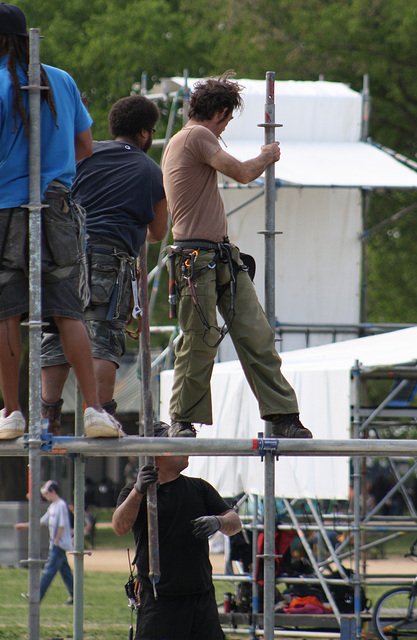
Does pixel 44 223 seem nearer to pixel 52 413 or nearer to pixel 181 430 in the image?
pixel 52 413

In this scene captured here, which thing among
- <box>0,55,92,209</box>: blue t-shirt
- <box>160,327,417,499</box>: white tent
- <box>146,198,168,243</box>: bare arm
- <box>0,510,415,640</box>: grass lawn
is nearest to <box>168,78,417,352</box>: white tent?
<box>160,327,417,499</box>: white tent

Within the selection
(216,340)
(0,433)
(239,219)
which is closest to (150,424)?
(216,340)

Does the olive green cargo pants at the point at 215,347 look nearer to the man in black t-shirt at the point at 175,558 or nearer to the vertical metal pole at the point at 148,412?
the vertical metal pole at the point at 148,412

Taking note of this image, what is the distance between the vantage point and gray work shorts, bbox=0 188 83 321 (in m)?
4.33

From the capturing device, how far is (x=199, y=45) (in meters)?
25.0

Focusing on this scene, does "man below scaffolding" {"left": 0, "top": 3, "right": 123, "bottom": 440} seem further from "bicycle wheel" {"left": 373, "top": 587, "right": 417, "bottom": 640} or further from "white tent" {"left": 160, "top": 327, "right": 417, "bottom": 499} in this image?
"bicycle wheel" {"left": 373, "top": 587, "right": 417, "bottom": 640}

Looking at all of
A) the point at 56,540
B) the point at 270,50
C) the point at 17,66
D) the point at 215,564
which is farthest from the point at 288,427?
the point at 270,50

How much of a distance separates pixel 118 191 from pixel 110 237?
246 mm

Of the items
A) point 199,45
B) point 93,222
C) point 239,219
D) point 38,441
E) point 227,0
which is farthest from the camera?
point 199,45

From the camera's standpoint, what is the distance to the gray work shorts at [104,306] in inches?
202

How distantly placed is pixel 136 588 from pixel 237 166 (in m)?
2.30

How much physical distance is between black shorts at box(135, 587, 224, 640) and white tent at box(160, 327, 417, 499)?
5.46m

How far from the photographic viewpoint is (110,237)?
5.20 meters

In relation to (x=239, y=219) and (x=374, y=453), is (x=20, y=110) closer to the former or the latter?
(x=374, y=453)
